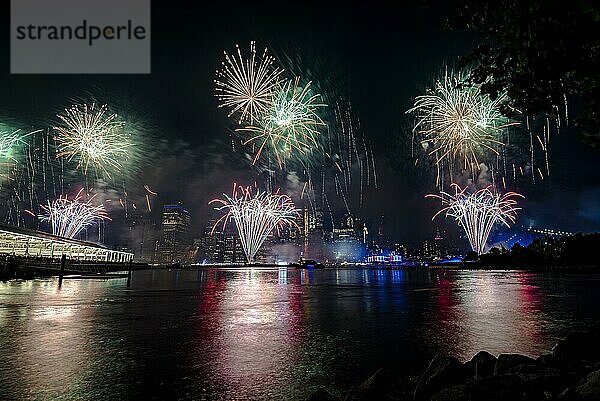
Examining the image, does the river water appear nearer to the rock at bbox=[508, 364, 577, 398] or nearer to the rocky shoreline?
the rocky shoreline

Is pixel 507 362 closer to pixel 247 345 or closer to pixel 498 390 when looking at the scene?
pixel 498 390

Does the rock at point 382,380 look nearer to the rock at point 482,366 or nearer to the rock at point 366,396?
the rock at point 366,396

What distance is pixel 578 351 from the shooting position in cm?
898

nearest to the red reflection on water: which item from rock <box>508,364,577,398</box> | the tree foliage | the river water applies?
the river water

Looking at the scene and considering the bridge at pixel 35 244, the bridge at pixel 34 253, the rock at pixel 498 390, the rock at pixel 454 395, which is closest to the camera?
the rock at pixel 498 390

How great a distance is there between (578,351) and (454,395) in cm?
475

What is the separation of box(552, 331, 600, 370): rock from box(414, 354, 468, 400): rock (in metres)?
2.61

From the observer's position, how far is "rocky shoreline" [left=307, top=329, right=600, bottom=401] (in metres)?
5.63

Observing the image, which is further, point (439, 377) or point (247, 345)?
point (247, 345)

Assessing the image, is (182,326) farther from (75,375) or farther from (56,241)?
(56,241)

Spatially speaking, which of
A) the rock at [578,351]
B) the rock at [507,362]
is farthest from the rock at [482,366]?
the rock at [578,351]

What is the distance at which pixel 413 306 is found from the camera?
74.4 feet

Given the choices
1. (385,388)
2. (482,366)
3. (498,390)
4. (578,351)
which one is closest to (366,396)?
(385,388)

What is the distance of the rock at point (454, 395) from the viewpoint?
18.9 feet
